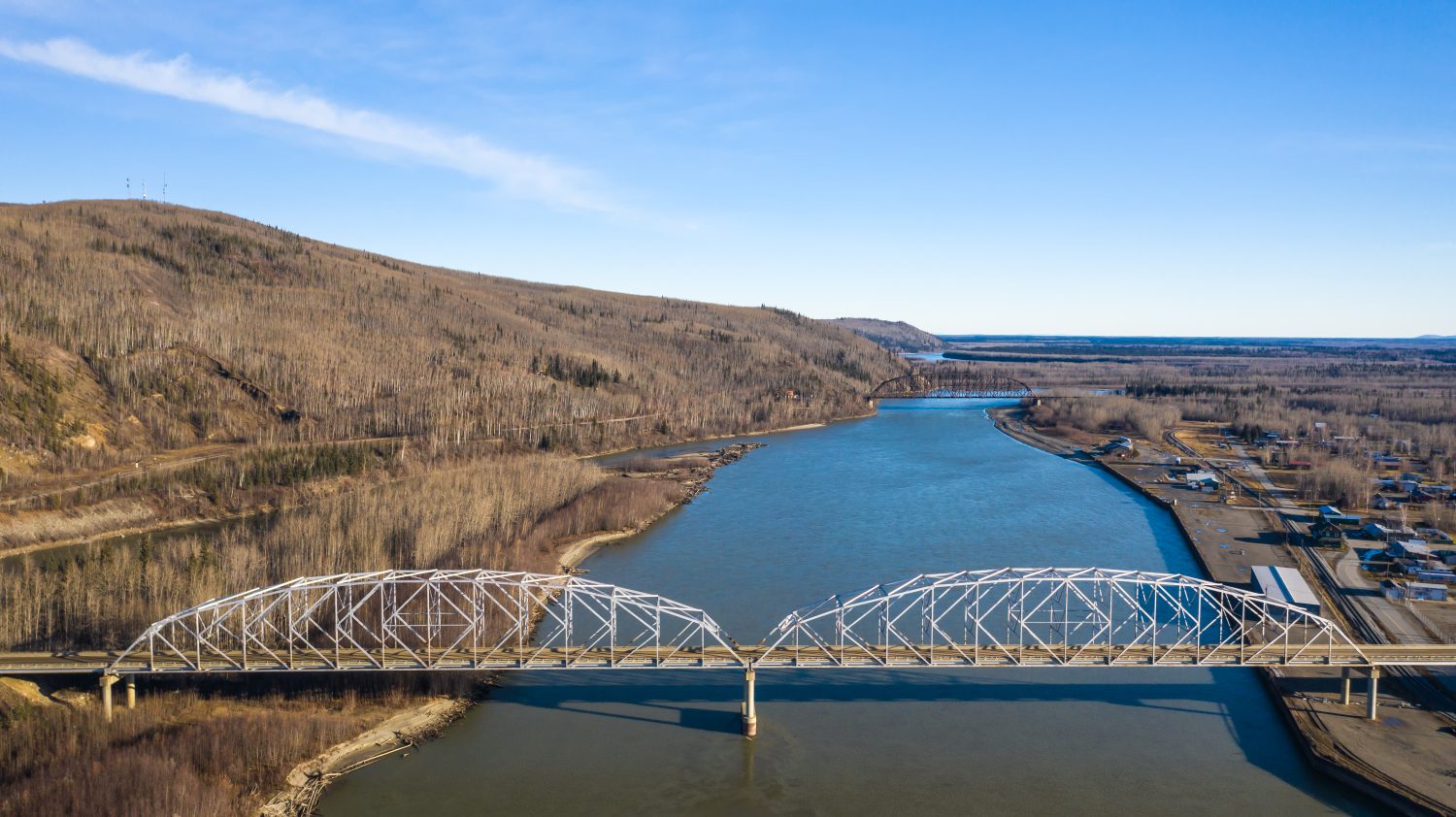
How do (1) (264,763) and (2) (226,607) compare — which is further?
(2) (226,607)

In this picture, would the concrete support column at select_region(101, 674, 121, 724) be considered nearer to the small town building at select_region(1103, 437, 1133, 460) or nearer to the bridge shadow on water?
the bridge shadow on water

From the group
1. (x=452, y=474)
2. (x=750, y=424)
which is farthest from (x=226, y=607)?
(x=750, y=424)

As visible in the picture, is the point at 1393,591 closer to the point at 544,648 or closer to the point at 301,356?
the point at 544,648

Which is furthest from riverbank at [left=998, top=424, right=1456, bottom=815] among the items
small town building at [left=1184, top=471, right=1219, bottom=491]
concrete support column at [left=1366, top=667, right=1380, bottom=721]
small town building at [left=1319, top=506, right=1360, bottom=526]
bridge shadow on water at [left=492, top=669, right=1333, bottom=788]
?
small town building at [left=1184, top=471, right=1219, bottom=491]

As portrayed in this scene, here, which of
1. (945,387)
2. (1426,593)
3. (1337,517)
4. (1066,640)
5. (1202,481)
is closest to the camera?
(1066,640)

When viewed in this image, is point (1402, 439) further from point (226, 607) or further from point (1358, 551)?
point (226, 607)

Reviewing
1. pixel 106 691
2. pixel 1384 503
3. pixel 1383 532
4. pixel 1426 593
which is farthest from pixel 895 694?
pixel 1384 503

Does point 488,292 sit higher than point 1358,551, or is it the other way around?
point 488,292
